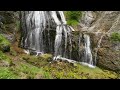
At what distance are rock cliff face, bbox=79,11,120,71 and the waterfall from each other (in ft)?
2.13

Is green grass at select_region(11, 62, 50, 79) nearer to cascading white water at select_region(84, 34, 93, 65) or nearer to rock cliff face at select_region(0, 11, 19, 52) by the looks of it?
rock cliff face at select_region(0, 11, 19, 52)

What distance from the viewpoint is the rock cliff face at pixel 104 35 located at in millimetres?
18234

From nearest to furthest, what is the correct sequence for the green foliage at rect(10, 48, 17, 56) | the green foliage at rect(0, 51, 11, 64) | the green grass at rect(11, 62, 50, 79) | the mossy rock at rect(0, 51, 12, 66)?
the green grass at rect(11, 62, 50, 79), the mossy rock at rect(0, 51, 12, 66), the green foliage at rect(0, 51, 11, 64), the green foliage at rect(10, 48, 17, 56)

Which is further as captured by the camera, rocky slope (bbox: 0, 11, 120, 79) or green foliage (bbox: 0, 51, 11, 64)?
green foliage (bbox: 0, 51, 11, 64)

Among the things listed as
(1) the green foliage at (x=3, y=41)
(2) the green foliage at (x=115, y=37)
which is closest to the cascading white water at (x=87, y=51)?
(2) the green foliage at (x=115, y=37)

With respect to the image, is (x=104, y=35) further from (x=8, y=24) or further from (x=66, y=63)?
(x=8, y=24)

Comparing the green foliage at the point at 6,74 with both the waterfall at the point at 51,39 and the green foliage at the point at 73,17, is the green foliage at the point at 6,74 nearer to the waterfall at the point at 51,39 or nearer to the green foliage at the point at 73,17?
the waterfall at the point at 51,39

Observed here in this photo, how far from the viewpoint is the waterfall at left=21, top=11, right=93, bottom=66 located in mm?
18766

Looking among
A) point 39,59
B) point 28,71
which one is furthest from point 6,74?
point 39,59

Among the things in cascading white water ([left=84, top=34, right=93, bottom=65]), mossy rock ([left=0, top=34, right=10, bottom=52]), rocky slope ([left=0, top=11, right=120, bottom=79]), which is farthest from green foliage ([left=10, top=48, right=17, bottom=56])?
cascading white water ([left=84, top=34, right=93, bottom=65])

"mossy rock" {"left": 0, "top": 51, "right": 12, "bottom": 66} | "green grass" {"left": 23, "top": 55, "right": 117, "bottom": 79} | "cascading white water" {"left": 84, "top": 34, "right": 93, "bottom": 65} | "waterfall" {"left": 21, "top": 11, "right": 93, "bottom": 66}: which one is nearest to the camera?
"mossy rock" {"left": 0, "top": 51, "right": 12, "bottom": 66}

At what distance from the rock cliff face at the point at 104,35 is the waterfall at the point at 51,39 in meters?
0.65
